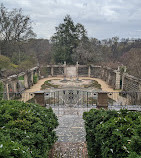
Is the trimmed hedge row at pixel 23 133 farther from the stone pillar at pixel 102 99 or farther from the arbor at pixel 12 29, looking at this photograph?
the arbor at pixel 12 29

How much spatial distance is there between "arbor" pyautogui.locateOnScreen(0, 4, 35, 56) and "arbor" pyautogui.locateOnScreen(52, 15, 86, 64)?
213 inches

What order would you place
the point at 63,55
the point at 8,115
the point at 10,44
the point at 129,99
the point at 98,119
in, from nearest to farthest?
the point at 8,115
the point at 98,119
the point at 129,99
the point at 10,44
the point at 63,55

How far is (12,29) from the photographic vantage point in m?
23.1

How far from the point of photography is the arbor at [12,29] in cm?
2175

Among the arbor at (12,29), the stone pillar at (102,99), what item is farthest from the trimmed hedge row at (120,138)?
the arbor at (12,29)

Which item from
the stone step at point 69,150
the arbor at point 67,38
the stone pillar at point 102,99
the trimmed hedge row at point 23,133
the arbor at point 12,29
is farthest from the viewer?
the arbor at point 67,38

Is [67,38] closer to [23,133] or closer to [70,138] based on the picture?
[70,138]

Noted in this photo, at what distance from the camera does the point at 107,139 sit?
243 centimetres

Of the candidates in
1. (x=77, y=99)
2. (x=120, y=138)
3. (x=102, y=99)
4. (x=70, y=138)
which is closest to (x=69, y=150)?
(x=70, y=138)

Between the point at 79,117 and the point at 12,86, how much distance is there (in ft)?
28.7

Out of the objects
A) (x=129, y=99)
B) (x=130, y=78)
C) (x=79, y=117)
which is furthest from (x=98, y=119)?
(x=130, y=78)

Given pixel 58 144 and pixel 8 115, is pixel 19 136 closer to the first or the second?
pixel 8 115

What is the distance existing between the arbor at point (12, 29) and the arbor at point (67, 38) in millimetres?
5404

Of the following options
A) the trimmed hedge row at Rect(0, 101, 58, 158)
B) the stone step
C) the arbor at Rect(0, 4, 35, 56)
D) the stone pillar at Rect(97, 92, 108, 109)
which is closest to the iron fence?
the stone pillar at Rect(97, 92, 108, 109)
